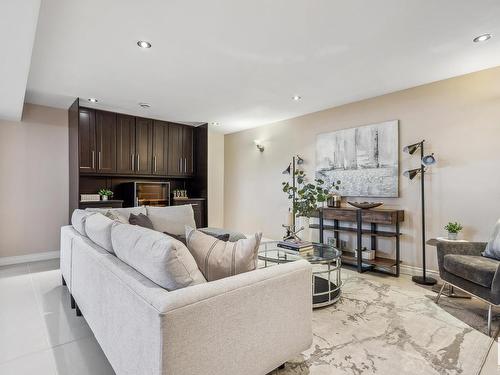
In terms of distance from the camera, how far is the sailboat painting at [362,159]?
151 inches

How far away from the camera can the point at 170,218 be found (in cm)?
365

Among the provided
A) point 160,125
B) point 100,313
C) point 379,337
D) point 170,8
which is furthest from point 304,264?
point 160,125

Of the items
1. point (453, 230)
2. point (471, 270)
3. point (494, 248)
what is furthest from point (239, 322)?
point (453, 230)

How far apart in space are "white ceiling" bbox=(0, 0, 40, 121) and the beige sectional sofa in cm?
159

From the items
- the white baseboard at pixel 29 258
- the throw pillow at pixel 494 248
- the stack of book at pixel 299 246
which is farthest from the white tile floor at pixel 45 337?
the stack of book at pixel 299 246

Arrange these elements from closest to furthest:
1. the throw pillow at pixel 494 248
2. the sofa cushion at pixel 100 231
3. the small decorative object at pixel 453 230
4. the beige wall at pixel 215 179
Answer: the sofa cushion at pixel 100 231, the throw pillow at pixel 494 248, the small decorative object at pixel 453 230, the beige wall at pixel 215 179

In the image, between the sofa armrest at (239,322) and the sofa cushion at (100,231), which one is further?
the sofa cushion at (100,231)

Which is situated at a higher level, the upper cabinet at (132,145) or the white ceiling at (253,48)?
the white ceiling at (253,48)

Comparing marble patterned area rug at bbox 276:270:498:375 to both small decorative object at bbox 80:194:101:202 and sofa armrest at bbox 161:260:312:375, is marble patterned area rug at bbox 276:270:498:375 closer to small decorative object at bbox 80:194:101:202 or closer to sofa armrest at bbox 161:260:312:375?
sofa armrest at bbox 161:260:312:375

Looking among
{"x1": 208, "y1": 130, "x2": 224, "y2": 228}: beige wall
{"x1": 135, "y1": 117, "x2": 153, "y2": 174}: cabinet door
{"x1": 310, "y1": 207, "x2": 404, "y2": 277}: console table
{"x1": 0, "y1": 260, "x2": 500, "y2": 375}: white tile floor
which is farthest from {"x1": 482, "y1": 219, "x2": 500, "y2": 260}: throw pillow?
{"x1": 135, "y1": 117, "x2": 153, "y2": 174}: cabinet door

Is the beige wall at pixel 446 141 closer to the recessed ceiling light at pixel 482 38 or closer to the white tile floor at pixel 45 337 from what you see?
the recessed ceiling light at pixel 482 38

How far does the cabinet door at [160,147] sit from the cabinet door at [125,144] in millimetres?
414

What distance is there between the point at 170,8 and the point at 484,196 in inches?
144

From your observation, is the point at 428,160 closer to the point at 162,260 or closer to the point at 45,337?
the point at 162,260
